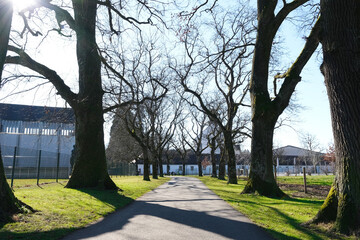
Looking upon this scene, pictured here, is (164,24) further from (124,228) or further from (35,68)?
(124,228)

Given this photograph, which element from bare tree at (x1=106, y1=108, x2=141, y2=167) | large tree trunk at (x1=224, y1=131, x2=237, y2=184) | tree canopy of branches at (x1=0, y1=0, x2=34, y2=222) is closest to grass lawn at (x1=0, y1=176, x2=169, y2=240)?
tree canopy of branches at (x1=0, y1=0, x2=34, y2=222)

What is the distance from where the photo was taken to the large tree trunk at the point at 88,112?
40.1 ft

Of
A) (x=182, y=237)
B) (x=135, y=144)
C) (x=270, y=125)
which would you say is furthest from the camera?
(x=135, y=144)

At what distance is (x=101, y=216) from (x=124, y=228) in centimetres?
153

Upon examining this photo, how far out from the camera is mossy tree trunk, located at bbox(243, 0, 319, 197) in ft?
36.4

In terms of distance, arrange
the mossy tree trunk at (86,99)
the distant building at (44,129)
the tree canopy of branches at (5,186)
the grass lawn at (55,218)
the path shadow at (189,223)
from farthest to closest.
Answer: the distant building at (44,129) → the mossy tree trunk at (86,99) → the tree canopy of branches at (5,186) → the path shadow at (189,223) → the grass lawn at (55,218)

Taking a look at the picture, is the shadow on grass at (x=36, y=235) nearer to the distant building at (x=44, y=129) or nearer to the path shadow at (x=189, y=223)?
the path shadow at (x=189, y=223)

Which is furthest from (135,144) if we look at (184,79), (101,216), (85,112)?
(101,216)

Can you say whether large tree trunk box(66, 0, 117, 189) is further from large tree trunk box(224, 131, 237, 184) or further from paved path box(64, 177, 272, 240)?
large tree trunk box(224, 131, 237, 184)

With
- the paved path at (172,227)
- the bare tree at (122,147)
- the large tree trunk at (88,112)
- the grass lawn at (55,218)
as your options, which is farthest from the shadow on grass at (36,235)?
the bare tree at (122,147)

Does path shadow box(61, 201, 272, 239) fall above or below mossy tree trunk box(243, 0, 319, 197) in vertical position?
below

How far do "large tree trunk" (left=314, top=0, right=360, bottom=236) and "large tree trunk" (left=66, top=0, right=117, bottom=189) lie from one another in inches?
377

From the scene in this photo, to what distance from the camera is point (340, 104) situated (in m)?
5.25

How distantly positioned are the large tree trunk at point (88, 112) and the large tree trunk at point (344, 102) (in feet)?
31.4
